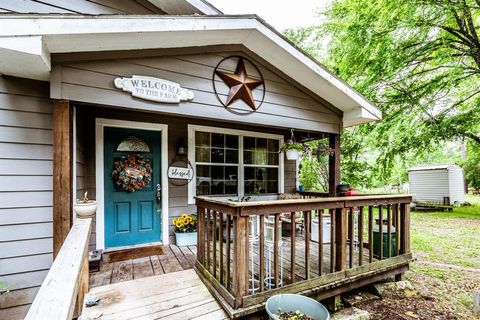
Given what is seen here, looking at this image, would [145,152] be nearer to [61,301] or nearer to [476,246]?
[61,301]

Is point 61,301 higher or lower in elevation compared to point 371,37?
lower

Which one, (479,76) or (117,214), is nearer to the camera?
(117,214)

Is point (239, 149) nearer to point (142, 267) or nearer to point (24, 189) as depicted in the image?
point (142, 267)

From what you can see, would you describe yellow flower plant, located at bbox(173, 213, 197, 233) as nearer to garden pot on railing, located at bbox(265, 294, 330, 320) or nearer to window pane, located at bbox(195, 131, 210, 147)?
window pane, located at bbox(195, 131, 210, 147)

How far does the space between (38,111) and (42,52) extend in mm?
705

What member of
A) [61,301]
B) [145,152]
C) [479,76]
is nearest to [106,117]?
[145,152]

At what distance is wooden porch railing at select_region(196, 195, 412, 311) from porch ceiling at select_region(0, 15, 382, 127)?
179 cm

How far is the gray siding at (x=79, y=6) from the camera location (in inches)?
93.7

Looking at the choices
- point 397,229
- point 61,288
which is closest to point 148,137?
point 61,288

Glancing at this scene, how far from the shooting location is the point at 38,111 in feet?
7.76

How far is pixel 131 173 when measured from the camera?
375 cm

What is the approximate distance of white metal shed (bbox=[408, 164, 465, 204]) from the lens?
11570 millimetres

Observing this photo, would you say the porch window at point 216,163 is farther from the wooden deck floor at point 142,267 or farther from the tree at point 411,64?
the tree at point 411,64

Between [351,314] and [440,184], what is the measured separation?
12.8 meters
